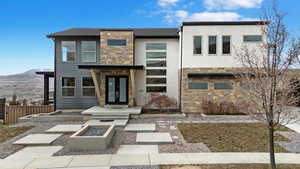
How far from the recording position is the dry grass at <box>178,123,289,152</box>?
22.2ft

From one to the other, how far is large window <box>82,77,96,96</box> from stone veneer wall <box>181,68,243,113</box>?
24.1 ft

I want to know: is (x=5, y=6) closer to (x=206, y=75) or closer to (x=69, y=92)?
(x=69, y=92)

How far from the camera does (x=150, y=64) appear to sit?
52.0 ft

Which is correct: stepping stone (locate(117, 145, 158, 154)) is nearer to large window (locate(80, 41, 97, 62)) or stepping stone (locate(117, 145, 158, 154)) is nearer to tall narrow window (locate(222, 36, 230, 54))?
tall narrow window (locate(222, 36, 230, 54))

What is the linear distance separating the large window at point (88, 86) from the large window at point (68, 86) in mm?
894

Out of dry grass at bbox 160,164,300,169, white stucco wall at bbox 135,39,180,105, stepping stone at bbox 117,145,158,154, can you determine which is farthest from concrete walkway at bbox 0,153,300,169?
white stucco wall at bbox 135,39,180,105

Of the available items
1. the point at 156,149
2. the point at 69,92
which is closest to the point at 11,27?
the point at 69,92

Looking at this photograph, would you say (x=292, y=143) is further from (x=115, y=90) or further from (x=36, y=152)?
(x=115, y=90)

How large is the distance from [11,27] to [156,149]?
2725 centimetres

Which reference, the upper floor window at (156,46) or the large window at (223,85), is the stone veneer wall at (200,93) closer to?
the large window at (223,85)

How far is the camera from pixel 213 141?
24.7 ft

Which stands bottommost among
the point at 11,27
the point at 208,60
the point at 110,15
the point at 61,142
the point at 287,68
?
the point at 61,142

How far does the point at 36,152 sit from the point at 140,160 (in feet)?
12.0

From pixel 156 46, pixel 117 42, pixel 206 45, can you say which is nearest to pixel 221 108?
pixel 206 45
